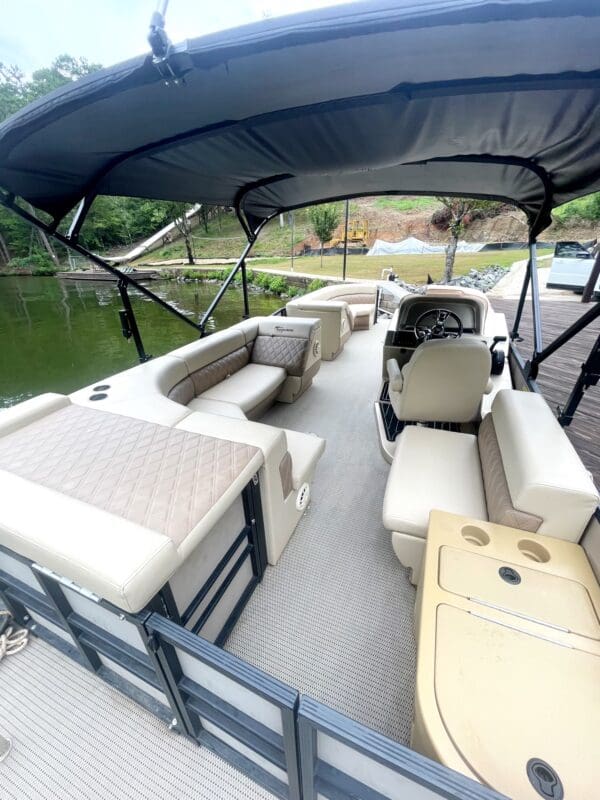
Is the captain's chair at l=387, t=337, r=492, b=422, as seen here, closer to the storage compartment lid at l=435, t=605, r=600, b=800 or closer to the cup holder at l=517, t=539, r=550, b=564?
the cup holder at l=517, t=539, r=550, b=564

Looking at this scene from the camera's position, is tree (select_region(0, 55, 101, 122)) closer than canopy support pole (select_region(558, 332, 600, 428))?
No

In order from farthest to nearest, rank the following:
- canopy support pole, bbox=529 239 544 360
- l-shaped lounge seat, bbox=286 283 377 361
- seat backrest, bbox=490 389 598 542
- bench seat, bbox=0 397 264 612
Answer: l-shaped lounge seat, bbox=286 283 377 361 < canopy support pole, bbox=529 239 544 360 < seat backrest, bbox=490 389 598 542 < bench seat, bbox=0 397 264 612

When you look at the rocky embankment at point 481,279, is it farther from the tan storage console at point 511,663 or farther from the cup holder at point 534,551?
the tan storage console at point 511,663

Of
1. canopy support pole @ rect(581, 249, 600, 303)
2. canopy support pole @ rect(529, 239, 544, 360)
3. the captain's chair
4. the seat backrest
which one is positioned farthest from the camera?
canopy support pole @ rect(581, 249, 600, 303)

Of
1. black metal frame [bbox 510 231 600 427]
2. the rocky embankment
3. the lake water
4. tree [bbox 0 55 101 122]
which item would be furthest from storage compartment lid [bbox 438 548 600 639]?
tree [bbox 0 55 101 122]

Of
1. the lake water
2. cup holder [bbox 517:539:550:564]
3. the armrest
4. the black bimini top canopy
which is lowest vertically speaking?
the lake water

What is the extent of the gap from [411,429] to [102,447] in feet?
5.19

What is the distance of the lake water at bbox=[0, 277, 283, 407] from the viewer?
20.3 feet

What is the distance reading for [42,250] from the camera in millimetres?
19219

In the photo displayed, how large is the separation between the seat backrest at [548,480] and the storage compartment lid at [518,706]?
0.41m

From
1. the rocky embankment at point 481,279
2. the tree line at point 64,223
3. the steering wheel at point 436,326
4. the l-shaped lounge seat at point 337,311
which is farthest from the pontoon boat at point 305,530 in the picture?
the tree line at point 64,223

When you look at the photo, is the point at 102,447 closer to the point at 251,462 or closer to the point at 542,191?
the point at 251,462

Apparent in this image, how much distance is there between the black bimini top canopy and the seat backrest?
1.14m

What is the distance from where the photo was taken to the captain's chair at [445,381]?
6.16ft
